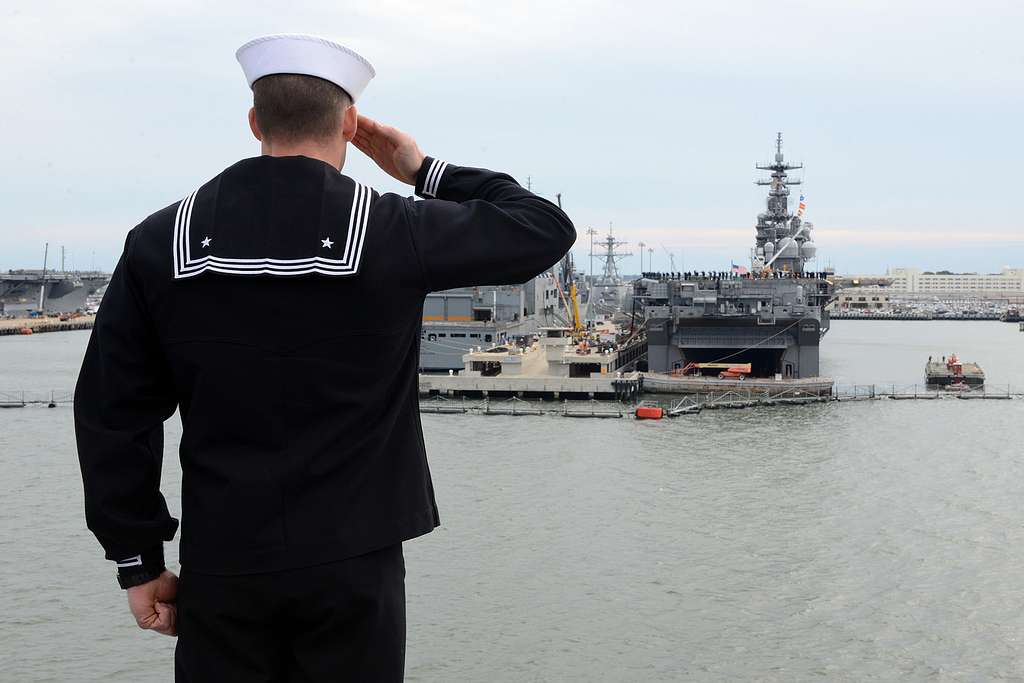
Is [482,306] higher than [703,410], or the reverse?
[482,306]

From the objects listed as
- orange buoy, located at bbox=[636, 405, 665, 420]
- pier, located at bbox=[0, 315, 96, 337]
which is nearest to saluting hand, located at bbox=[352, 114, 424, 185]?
orange buoy, located at bbox=[636, 405, 665, 420]

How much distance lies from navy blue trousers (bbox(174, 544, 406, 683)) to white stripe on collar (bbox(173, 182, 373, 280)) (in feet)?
1.96

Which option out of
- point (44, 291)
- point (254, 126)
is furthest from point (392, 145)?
point (44, 291)

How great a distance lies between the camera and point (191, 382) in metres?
2.09

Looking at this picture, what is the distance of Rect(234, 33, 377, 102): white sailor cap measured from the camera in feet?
6.56

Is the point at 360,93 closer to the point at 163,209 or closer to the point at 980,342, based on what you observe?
the point at 163,209

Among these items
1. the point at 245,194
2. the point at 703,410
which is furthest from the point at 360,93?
the point at 703,410

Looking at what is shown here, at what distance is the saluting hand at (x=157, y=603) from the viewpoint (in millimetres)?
2148

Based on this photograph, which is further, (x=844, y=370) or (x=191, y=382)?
(x=844, y=370)

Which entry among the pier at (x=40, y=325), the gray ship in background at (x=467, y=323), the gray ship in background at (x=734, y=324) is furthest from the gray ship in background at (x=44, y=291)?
the gray ship in background at (x=734, y=324)

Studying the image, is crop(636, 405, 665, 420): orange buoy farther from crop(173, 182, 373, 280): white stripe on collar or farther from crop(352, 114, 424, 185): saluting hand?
crop(173, 182, 373, 280): white stripe on collar

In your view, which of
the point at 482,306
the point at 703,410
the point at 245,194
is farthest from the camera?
the point at 482,306

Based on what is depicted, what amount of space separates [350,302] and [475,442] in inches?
1015

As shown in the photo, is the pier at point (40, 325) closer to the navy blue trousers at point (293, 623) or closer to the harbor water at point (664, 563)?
the harbor water at point (664, 563)
